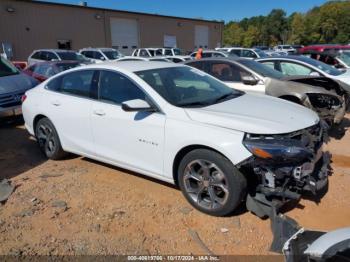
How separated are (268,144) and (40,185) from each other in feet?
10.1

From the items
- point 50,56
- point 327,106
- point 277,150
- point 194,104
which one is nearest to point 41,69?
point 50,56

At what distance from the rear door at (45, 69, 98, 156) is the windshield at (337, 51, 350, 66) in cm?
1010

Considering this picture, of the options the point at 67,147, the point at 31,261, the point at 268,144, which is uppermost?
the point at 268,144

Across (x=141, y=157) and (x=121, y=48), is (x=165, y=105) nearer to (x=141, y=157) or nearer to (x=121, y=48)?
(x=141, y=157)

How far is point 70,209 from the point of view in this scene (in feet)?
12.6

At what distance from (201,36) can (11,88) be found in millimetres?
36791

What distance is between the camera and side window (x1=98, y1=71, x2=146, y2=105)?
4.09 meters

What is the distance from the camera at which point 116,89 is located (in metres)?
4.32

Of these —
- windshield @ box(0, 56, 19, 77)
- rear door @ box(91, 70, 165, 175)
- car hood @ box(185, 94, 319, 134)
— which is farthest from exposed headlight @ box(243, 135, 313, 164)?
windshield @ box(0, 56, 19, 77)

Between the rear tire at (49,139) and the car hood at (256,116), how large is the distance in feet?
8.21

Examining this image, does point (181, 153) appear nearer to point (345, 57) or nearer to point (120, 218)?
point (120, 218)

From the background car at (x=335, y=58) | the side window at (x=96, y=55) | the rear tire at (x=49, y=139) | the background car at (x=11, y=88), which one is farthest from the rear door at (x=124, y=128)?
the side window at (x=96, y=55)

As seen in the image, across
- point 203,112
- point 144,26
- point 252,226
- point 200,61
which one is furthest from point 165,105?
point 144,26

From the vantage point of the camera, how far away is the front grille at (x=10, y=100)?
7.13 metres
